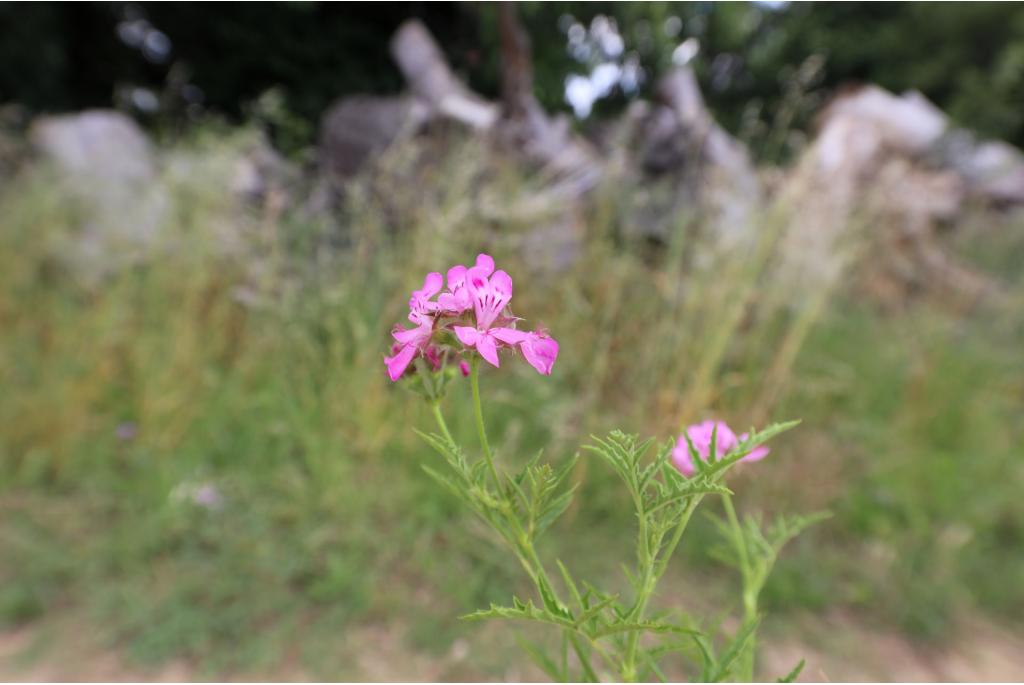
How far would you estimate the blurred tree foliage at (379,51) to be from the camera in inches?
227

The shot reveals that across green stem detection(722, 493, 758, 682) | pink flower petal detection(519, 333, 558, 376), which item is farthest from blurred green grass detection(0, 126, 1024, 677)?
pink flower petal detection(519, 333, 558, 376)

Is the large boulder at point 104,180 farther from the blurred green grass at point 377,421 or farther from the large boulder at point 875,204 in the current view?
the large boulder at point 875,204

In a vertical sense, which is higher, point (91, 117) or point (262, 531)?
A: point (91, 117)

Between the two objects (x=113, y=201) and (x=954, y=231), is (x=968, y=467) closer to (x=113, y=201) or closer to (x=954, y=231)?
(x=954, y=231)

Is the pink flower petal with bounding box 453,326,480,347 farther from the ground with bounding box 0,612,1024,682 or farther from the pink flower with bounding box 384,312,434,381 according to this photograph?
the ground with bounding box 0,612,1024,682

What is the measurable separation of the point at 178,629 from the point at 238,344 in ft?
4.98

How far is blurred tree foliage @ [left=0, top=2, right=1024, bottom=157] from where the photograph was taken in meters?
5.77

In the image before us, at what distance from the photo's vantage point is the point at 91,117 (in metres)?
5.04

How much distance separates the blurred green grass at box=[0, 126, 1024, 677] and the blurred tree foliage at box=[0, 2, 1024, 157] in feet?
6.92

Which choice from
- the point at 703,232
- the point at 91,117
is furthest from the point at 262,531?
the point at 91,117

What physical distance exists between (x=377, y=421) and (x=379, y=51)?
203 inches

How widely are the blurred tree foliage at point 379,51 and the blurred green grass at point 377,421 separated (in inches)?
83.1

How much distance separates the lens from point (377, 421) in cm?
245

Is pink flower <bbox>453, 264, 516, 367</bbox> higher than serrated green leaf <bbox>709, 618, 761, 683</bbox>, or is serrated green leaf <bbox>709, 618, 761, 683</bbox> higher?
pink flower <bbox>453, 264, 516, 367</bbox>
